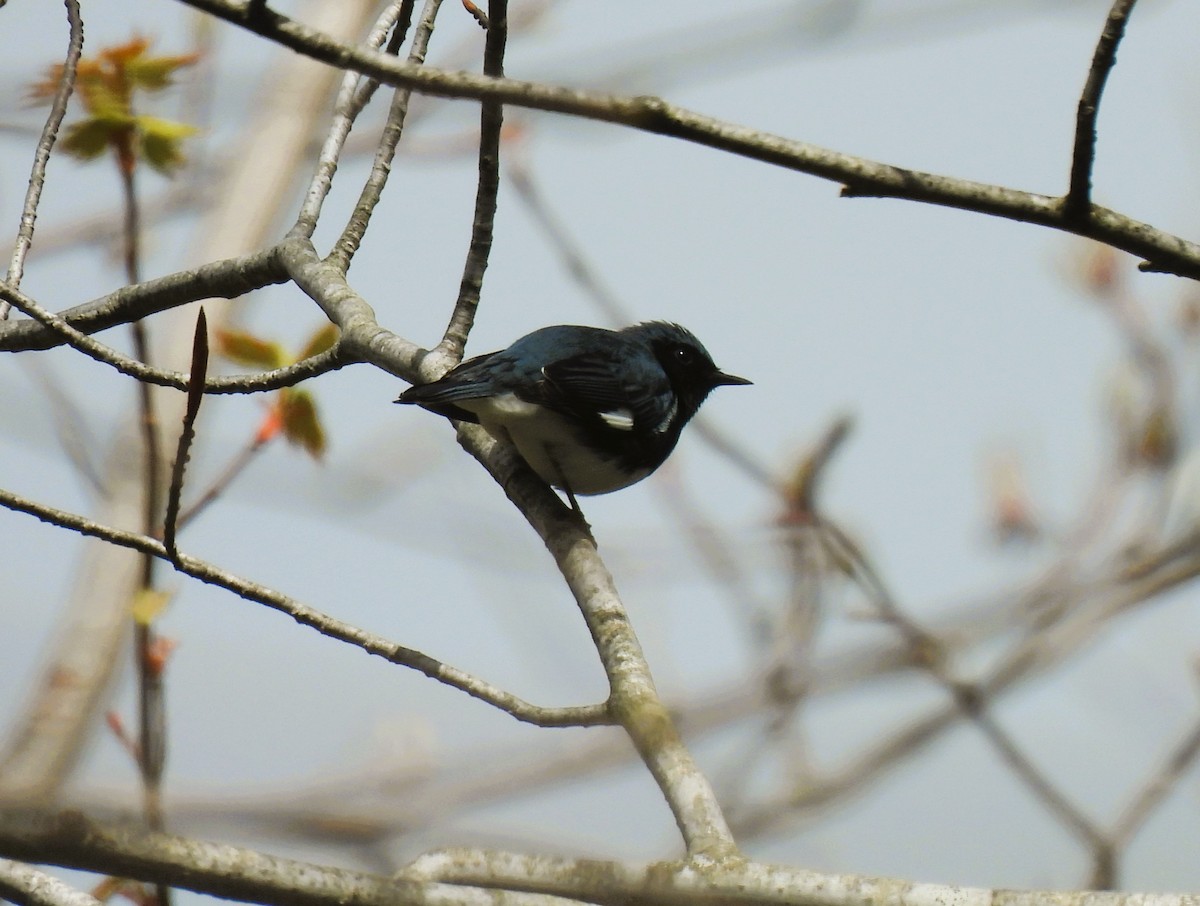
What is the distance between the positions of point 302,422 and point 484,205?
2.66 feet

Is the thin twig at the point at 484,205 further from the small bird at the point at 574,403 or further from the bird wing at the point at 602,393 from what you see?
the bird wing at the point at 602,393

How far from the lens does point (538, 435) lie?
365 centimetres

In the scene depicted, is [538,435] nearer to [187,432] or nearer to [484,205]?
[484,205]

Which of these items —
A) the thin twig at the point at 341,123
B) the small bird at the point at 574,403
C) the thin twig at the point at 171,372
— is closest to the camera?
the thin twig at the point at 171,372

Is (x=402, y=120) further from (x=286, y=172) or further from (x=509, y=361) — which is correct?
(x=286, y=172)

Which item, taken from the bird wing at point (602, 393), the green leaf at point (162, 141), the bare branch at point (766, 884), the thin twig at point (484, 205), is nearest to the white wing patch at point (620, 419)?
the bird wing at point (602, 393)

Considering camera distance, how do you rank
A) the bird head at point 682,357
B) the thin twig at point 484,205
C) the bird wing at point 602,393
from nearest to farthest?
the thin twig at point 484,205, the bird wing at point 602,393, the bird head at point 682,357

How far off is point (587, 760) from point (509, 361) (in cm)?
125

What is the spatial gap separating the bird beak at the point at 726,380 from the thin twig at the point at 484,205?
192 cm

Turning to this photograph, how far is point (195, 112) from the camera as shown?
202 inches

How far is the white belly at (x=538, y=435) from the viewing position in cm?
364

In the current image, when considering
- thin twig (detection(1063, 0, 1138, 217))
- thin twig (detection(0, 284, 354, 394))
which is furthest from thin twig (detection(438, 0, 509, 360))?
thin twig (detection(1063, 0, 1138, 217))

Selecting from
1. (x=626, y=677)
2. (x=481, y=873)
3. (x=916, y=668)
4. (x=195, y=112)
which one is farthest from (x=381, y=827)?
(x=195, y=112)

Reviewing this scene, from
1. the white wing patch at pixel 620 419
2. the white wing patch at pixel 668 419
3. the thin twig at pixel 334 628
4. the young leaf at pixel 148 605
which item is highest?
the white wing patch at pixel 668 419
